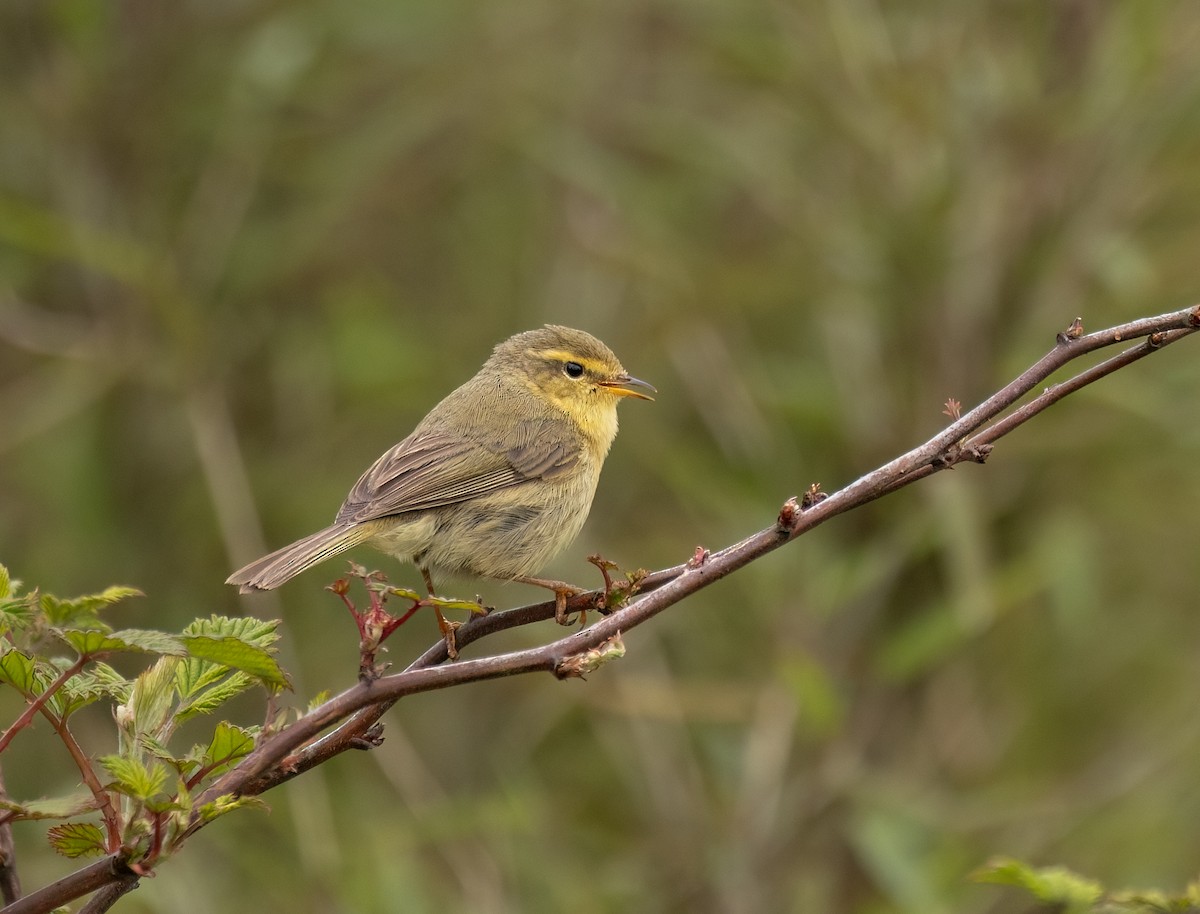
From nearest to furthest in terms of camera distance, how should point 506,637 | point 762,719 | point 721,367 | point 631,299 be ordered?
1. point 762,719
2. point 721,367
3. point 506,637
4. point 631,299

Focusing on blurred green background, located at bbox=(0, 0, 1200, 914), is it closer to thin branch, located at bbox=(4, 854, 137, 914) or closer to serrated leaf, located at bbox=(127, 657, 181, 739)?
serrated leaf, located at bbox=(127, 657, 181, 739)

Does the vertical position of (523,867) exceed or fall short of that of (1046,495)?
it falls short

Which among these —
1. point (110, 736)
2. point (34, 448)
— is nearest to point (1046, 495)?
point (110, 736)

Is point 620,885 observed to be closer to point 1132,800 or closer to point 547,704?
point 547,704

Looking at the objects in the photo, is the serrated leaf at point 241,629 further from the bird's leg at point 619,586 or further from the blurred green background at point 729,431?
the blurred green background at point 729,431

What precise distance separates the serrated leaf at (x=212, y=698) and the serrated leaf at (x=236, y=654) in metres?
0.16

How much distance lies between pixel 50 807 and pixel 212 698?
0.86 ft

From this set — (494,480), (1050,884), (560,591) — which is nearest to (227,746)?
(1050,884)

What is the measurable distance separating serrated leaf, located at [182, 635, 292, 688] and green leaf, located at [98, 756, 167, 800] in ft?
0.45

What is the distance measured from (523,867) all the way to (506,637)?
2.65ft

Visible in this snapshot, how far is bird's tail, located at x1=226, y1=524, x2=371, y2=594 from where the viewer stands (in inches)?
110

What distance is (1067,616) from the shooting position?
4.36 metres

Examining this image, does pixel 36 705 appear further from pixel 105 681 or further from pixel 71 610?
pixel 105 681

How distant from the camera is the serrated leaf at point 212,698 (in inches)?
70.0
